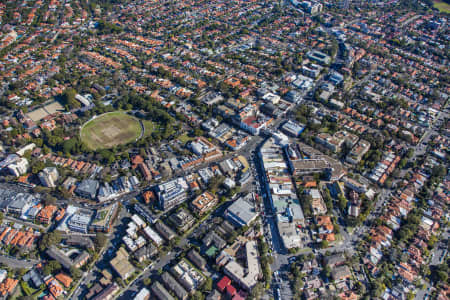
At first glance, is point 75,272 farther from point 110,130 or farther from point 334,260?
point 334,260

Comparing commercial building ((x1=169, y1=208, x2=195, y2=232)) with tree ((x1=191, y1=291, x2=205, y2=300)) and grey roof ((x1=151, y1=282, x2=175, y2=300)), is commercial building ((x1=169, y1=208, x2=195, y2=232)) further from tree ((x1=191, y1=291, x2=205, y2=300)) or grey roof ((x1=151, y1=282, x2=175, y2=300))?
tree ((x1=191, y1=291, x2=205, y2=300))

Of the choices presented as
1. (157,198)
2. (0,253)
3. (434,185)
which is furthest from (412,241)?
(0,253)

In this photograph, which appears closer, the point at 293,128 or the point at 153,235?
the point at 153,235

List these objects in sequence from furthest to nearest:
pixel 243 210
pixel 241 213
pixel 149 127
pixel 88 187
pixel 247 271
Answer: pixel 149 127, pixel 88 187, pixel 243 210, pixel 241 213, pixel 247 271

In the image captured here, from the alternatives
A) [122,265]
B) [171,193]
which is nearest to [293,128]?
[171,193]

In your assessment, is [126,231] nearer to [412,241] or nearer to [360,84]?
[412,241]

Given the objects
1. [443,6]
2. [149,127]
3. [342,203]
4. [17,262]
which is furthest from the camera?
[443,6]

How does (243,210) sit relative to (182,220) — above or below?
below

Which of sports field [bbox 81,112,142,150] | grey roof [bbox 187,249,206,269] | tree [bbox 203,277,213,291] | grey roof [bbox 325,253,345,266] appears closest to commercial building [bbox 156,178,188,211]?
grey roof [bbox 187,249,206,269]

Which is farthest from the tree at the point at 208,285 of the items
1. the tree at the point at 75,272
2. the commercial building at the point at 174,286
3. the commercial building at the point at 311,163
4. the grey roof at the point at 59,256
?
the commercial building at the point at 311,163

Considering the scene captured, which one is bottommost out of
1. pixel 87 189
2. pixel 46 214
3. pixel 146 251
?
pixel 146 251
